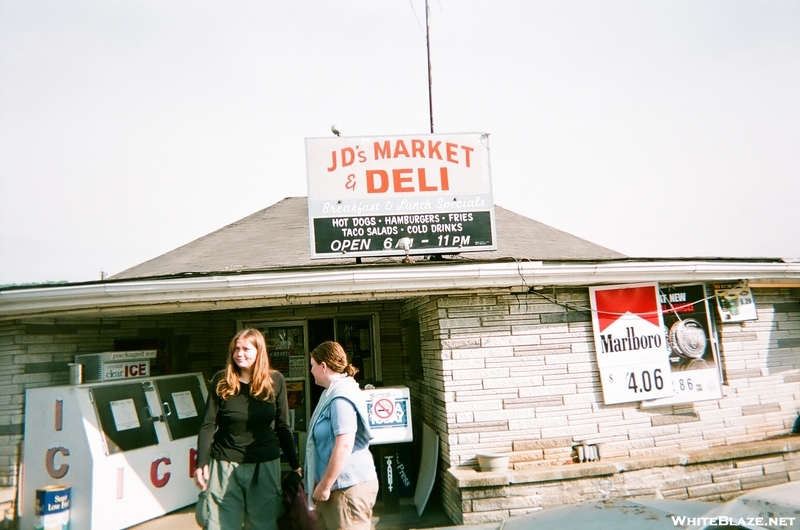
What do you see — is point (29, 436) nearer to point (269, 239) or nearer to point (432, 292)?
point (269, 239)

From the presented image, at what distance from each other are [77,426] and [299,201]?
6122 mm

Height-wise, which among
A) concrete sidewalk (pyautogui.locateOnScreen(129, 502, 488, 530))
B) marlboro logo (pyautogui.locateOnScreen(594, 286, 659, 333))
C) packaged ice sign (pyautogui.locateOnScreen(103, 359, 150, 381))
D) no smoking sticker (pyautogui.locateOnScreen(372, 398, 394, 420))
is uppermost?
marlboro logo (pyautogui.locateOnScreen(594, 286, 659, 333))

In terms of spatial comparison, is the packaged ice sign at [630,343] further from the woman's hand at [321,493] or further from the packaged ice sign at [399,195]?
the woman's hand at [321,493]

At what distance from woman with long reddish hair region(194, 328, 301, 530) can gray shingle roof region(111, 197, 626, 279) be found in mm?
2373

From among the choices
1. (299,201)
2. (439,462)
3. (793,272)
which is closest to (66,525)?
(439,462)

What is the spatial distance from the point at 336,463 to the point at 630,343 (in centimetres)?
400

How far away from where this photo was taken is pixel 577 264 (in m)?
5.00

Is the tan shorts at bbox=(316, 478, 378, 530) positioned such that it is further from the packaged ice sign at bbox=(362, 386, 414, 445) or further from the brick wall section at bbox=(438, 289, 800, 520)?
the packaged ice sign at bbox=(362, 386, 414, 445)

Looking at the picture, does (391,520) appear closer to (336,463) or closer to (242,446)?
(242,446)

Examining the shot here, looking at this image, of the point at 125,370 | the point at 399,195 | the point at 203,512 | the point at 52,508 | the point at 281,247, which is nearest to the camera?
the point at 203,512

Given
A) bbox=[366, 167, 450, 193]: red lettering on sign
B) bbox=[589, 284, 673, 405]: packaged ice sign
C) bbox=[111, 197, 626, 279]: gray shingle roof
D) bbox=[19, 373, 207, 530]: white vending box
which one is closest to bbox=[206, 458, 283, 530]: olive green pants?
bbox=[19, 373, 207, 530]: white vending box

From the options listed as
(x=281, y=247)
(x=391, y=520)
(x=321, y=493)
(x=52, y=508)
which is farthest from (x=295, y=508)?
(x=281, y=247)

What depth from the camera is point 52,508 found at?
4.68 meters

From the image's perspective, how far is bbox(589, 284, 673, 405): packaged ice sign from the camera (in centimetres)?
536
